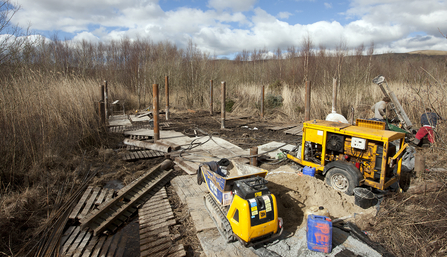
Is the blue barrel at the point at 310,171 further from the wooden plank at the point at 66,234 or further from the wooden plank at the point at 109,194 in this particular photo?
the wooden plank at the point at 66,234

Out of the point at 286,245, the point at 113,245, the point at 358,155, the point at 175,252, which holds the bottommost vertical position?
the point at 113,245

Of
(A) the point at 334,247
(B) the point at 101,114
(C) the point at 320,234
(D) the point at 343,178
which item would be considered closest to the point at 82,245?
(C) the point at 320,234

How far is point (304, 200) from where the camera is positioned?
420cm

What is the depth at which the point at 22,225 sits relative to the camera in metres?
3.82

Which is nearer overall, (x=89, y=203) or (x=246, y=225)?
(x=246, y=225)

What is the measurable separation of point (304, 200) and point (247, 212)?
65.4 inches

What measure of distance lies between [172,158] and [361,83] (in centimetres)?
1031

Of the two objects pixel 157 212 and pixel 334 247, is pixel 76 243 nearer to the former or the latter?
pixel 157 212

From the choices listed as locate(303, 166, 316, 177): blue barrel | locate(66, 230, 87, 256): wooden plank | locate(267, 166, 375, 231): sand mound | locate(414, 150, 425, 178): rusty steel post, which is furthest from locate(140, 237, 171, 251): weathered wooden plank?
locate(414, 150, 425, 178): rusty steel post

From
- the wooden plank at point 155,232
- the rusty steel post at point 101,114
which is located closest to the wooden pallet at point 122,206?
the wooden plank at point 155,232

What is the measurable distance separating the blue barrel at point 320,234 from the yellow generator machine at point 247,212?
1.25 feet

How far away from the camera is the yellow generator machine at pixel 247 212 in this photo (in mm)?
2994

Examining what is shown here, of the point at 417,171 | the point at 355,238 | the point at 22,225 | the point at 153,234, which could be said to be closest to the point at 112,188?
the point at 22,225

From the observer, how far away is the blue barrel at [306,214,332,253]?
3.10 meters
